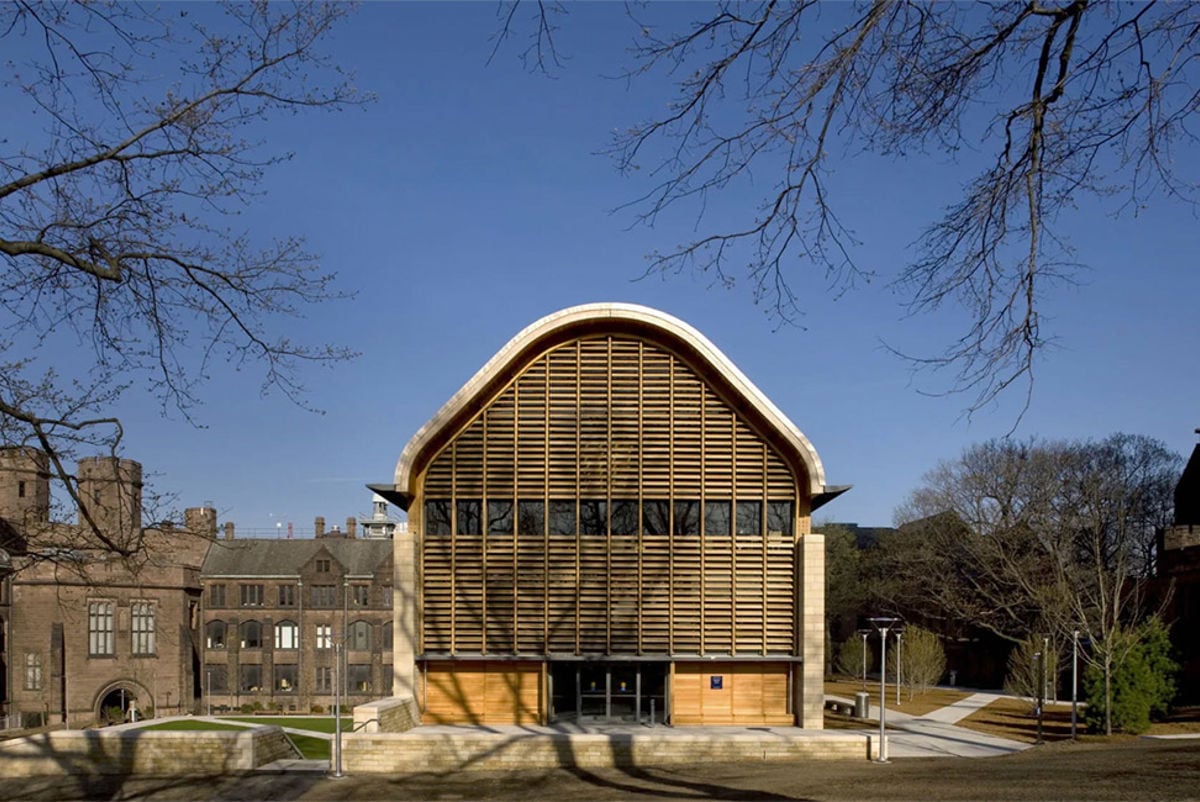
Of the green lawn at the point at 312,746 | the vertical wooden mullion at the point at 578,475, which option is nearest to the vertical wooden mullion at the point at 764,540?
the vertical wooden mullion at the point at 578,475

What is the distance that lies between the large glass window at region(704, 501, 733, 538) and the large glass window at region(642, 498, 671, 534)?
1055 mm

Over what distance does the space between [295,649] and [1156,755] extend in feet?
175

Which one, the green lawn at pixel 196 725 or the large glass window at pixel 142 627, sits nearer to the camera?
the green lawn at pixel 196 725

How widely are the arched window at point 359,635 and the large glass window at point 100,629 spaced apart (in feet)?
44.0

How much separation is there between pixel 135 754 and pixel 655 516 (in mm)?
13084

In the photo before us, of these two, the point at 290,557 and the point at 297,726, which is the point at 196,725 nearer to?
the point at 297,726

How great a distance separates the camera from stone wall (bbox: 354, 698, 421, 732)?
901 inches

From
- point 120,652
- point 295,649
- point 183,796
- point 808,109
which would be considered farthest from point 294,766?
point 295,649

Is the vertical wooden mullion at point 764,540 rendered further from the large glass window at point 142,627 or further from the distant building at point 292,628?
the large glass window at point 142,627

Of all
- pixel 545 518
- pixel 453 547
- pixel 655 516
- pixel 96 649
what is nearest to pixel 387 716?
pixel 453 547

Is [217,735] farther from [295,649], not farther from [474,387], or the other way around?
[295,649]

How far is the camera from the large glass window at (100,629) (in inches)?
2184

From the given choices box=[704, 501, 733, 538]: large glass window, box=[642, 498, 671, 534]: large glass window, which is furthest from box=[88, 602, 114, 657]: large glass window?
box=[704, 501, 733, 538]: large glass window

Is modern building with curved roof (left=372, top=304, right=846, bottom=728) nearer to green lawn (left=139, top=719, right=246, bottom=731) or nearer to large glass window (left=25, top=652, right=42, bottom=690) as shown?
green lawn (left=139, top=719, right=246, bottom=731)
